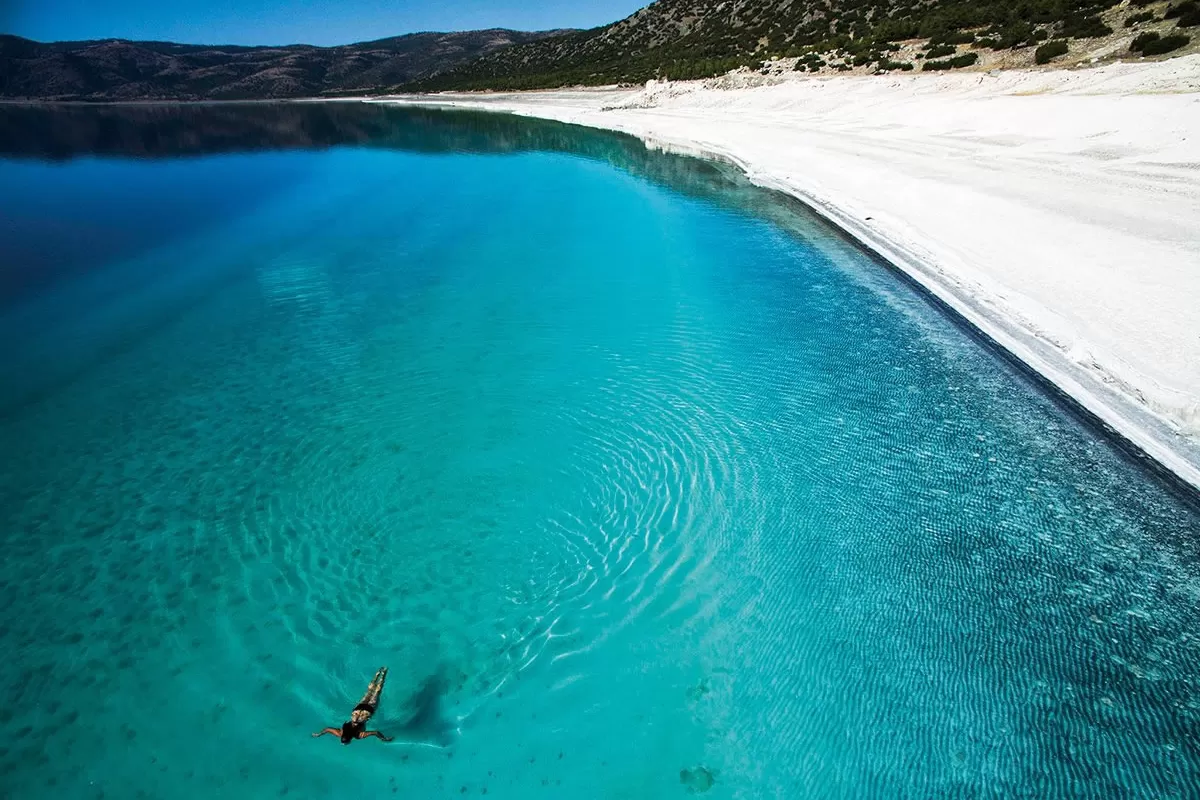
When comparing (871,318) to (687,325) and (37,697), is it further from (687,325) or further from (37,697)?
(37,697)

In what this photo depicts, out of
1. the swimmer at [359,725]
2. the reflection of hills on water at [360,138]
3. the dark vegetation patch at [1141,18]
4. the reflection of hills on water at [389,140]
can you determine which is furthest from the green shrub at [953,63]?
the swimmer at [359,725]

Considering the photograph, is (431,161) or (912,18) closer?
(431,161)

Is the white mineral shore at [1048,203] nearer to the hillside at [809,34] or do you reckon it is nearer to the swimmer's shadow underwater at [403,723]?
the hillside at [809,34]

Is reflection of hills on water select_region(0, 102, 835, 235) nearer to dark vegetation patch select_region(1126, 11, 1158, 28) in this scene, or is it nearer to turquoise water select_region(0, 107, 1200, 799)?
turquoise water select_region(0, 107, 1200, 799)

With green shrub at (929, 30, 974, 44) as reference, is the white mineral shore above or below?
below

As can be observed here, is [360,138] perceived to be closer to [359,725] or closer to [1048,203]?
[1048,203]

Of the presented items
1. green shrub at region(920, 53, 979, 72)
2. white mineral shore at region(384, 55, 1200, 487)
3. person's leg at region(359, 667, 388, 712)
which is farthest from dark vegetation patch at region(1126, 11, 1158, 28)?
person's leg at region(359, 667, 388, 712)

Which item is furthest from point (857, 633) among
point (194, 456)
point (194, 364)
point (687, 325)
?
point (194, 364)

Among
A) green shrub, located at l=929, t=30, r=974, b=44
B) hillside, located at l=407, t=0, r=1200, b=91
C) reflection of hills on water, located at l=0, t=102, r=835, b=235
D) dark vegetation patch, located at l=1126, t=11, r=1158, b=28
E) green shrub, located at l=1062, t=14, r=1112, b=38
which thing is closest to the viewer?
dark vegetation patch, located at l=1126, t=11, r=1158, b=28
